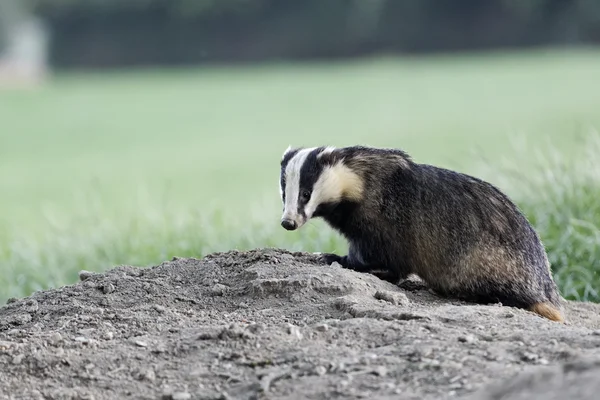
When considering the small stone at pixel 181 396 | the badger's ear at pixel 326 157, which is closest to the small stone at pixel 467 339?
the small stone at pixel 181 396

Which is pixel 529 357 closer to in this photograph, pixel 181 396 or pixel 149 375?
pixel 181 396

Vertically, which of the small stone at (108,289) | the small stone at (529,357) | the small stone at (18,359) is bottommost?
the small stone at (18,359)

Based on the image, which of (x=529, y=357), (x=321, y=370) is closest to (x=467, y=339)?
(x=529, y=357)

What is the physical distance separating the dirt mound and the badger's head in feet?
1.01

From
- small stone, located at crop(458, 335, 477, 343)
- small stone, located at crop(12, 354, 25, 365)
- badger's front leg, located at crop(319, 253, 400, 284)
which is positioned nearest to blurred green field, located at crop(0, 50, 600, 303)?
badger's front leg, located at crop(319, 253, 400, 284)

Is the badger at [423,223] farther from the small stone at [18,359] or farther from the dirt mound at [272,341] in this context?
the small stone at [18,359]

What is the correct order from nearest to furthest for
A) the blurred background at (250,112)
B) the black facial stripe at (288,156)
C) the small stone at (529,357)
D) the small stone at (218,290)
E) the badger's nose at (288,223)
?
the small stone at (529,357), the small stone at (218,290), the badger's nose at (288,223), the black facial stripe at (288,156), the blurred background at (250,112)

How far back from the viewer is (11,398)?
11.8ft

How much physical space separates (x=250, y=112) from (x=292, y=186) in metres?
19.9

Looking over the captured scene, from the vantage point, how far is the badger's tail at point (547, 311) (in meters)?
4.79

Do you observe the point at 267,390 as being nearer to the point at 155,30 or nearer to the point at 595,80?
the point at 595,80

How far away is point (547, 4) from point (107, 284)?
28.5 m

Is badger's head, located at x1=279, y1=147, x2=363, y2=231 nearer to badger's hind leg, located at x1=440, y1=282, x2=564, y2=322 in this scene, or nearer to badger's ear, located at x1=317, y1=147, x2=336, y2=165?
badger's ear, located at x1=317, y1=147, x2=336, y2=165

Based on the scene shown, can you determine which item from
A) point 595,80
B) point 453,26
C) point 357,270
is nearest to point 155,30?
point 453,26
